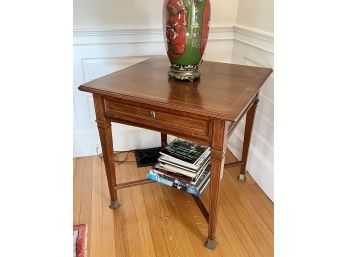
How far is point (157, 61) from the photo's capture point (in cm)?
132

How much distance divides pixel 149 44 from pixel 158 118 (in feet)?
2.42

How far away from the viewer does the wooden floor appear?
3.63 feet

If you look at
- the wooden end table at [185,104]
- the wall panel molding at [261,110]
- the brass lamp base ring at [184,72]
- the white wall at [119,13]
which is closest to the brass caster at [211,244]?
the wooden end table at [185,104]

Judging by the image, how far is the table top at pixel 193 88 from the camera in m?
0.85

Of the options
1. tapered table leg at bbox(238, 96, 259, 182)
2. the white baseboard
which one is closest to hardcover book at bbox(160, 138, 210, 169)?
tapered table leg at bbox(238, 96, 259, 182)

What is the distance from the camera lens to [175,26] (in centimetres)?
93

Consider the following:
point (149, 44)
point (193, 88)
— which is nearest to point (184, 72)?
point (193, 88)
